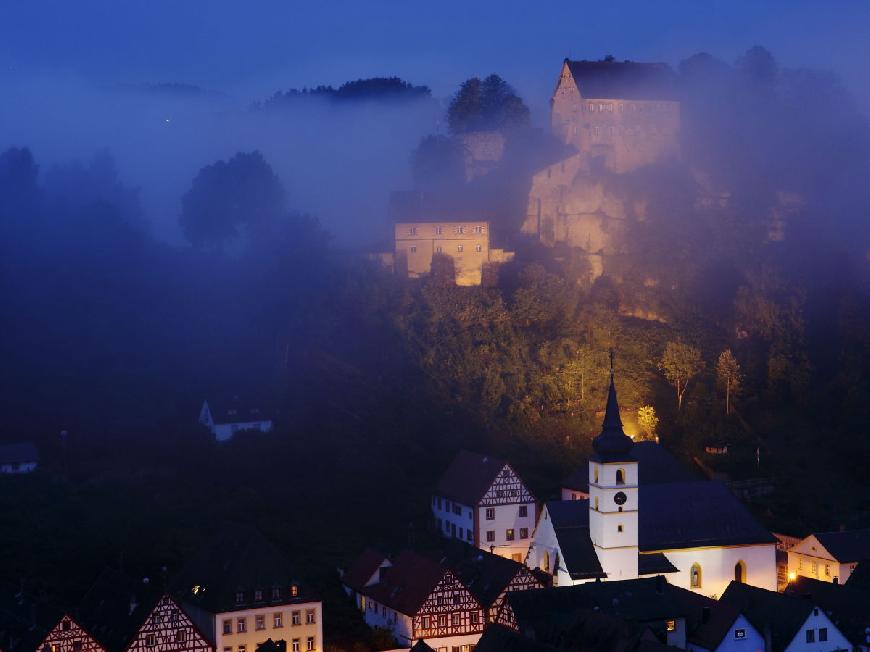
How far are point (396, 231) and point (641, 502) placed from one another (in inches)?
1071

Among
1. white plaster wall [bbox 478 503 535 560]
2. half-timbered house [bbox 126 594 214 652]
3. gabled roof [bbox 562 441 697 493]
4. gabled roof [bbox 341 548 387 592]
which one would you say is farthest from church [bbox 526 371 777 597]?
half-timbered house [bbox 126 594 214 652]

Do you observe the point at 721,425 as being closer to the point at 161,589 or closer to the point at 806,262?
the point at 806,262

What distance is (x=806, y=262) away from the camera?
310 ft

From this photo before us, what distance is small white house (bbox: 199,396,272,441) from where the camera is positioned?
70688 millimetres

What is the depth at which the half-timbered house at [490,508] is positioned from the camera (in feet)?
214

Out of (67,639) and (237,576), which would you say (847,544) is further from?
(67,639)

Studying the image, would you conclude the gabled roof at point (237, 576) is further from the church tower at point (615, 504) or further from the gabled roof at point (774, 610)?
the gabled roof at point (774, 610)

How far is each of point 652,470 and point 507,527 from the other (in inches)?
292

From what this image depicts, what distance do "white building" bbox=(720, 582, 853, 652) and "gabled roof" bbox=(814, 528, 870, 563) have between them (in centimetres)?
895

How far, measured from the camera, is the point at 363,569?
190 ft

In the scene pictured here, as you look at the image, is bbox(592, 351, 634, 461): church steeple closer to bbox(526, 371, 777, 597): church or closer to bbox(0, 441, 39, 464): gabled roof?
bbox(526, 371, 777, 597): church

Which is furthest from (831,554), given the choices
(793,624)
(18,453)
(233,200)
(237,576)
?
(233,200)

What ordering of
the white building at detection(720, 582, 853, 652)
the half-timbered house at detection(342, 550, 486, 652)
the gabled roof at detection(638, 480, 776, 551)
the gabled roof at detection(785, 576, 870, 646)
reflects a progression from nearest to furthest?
the white building at detection(720, 582, 853, 652)
the half-timbered house at detection(342, 550, 486, 652)
the gabled roof at detection(785, 576, 870, 646)
the gabled roof at detection(638, 480, 776, 551)

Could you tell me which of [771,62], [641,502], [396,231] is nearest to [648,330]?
[396,231]
